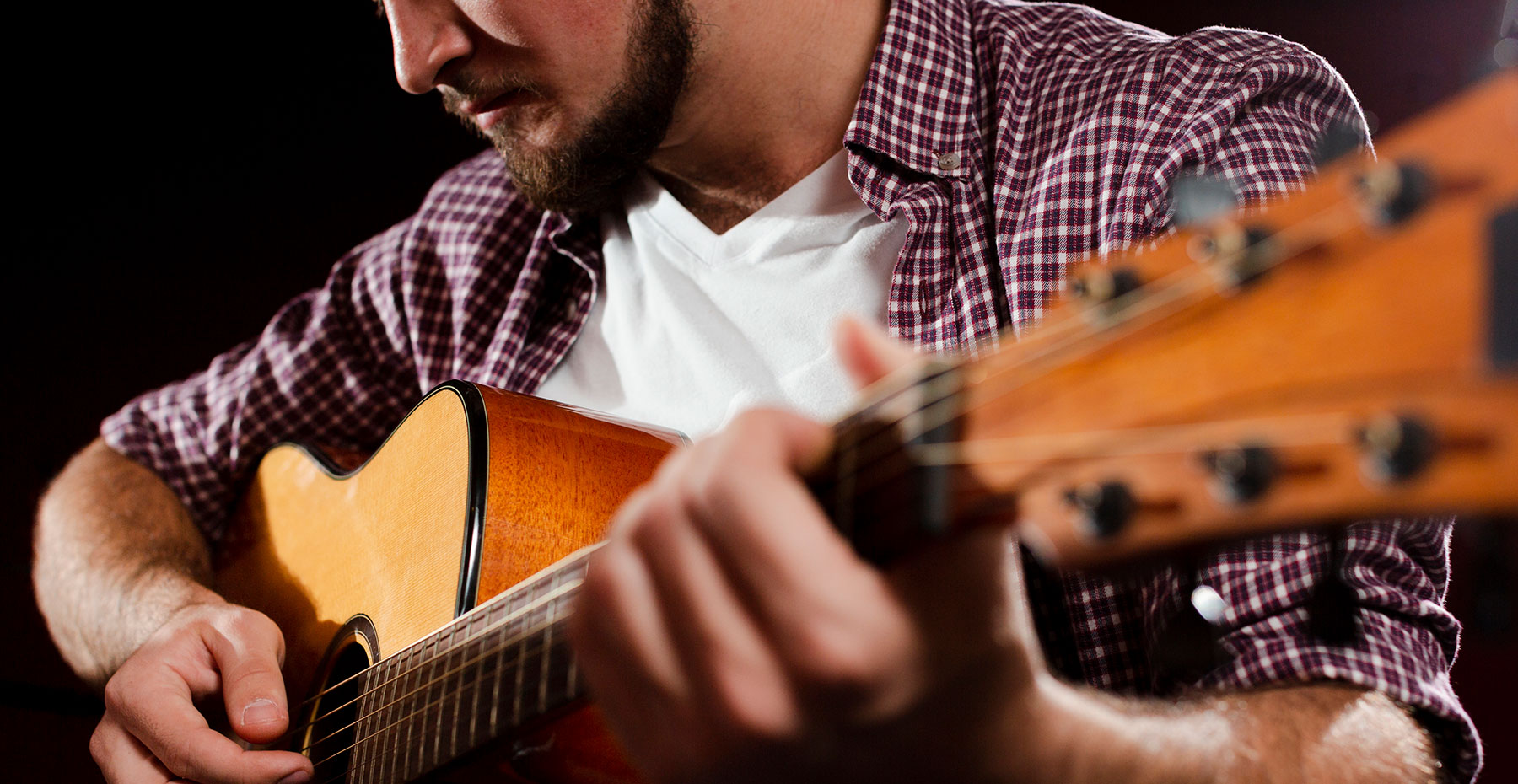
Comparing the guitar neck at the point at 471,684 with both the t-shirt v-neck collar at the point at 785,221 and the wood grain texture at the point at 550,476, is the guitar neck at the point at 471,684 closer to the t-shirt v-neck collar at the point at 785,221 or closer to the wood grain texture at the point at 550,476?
the wood grain texture at the point at 550,476

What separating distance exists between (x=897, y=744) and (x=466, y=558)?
1.56 feet

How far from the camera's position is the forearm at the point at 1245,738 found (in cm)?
56

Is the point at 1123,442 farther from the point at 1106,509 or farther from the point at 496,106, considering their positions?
the point at 496,106

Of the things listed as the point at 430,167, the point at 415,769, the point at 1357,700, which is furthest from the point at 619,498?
the point at 430,167

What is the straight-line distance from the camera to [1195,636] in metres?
0.72

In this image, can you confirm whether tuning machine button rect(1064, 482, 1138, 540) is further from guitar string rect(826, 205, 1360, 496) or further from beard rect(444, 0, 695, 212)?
beard rect(444, 0, 695, 212)

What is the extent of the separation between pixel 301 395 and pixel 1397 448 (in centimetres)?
141

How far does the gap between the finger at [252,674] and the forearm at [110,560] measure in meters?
0.16

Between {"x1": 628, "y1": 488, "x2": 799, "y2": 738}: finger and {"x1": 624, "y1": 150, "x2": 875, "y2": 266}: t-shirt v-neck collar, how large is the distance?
69 centimetres

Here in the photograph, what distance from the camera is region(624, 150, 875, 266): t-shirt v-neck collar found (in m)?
1.14

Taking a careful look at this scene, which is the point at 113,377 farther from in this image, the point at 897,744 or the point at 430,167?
the point at 897,744

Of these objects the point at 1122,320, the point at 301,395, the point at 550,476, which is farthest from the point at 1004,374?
the point at 301,395

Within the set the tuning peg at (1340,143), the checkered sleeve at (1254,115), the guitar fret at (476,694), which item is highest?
the tuning peg at (1340,143)

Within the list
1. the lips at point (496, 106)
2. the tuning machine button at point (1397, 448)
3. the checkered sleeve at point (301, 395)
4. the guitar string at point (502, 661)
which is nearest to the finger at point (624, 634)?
the guitar string at point (502, 661)
